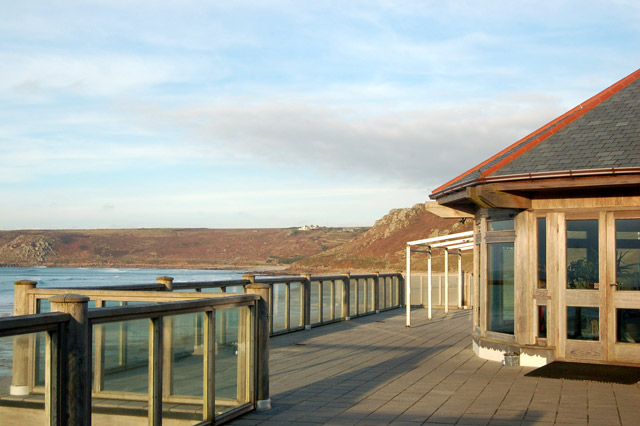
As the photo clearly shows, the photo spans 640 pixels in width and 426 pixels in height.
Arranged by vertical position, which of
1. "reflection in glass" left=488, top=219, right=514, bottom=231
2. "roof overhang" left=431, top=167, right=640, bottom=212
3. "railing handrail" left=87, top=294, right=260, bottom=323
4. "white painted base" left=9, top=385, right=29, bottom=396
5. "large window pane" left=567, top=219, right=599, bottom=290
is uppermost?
"roof overhang" left=431, top=167, right=640, bottom=212

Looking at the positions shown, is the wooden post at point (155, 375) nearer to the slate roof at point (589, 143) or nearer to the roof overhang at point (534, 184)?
the roof overhang at point (534, 184)

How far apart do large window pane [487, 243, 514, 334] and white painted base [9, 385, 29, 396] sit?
25.8ft

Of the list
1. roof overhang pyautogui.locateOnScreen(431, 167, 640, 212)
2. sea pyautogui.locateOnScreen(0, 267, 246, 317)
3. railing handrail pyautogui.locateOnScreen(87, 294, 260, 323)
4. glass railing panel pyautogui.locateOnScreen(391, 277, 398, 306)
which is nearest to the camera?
railing handrail pyautogui.locateOnScreen(87, 294, 260, 323)

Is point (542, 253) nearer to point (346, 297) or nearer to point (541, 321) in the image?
point (541, 321)

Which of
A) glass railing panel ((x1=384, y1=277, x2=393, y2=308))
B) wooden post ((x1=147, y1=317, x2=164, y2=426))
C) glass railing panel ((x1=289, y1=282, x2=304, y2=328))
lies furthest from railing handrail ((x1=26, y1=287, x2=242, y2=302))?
glass railing panel ((x1=384, y1=277, x2=393, y2=308))

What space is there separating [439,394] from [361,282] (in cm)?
1162

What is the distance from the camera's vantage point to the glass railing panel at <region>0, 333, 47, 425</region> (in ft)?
14.8

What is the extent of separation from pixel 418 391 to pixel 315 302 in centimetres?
831

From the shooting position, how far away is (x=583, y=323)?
1025cm

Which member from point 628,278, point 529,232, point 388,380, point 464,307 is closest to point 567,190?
point 529,232

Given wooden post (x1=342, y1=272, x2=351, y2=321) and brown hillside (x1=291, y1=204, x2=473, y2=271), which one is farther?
brown hillside (x1=291, y1=204, x2=473, y2=271)

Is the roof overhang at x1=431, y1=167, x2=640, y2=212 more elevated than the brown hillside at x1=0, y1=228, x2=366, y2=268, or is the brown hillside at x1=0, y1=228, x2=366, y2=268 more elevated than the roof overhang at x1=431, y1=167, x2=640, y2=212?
the roof overhang at x1=431, y1=167, x2=640, y2=212

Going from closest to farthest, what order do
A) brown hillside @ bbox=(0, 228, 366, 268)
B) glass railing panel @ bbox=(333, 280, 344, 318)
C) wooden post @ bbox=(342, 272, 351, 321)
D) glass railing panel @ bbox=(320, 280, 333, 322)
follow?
glass railing panel @ bbox=(320, 280, 333, 322)
glass railing panel @ bbox=(333, 280, 344, 318)
wooden post @ bbox=(342, 272, 351, 321)
brown hillside @ bbox=(0, 228, 366, 268)

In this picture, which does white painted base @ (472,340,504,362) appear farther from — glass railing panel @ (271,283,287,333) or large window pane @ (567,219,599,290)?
glass railing panel @ (271,283,287,333)
